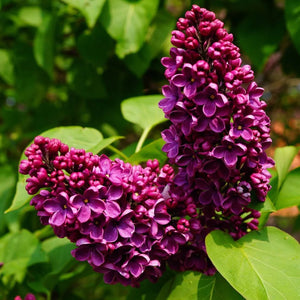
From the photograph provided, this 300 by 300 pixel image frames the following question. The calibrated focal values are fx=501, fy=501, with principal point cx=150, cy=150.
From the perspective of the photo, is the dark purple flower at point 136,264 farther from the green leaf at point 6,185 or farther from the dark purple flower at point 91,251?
the green leaf at point 6,185

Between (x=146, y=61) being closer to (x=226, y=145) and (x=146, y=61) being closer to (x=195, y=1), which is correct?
(x=195, y=1)

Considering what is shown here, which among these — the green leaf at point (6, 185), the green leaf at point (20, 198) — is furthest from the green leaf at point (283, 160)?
the green leaf at point (6, 185)

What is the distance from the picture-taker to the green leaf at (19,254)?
159cm

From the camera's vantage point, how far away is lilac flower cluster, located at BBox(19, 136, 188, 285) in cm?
103

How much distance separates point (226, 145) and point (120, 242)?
31 cm

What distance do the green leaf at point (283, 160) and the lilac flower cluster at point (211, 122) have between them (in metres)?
0.21

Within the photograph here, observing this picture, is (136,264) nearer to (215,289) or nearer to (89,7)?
(215,289)

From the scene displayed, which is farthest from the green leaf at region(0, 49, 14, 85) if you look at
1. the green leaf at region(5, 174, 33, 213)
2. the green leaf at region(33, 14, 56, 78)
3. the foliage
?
the green leaf at region(5, 174, 33, 213)

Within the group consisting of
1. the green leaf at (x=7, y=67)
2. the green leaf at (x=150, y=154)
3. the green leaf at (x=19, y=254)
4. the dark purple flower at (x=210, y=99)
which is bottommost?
the green leaf at (x=19, y=254)

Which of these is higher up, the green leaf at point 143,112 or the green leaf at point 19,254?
the green leaf at point 143,112

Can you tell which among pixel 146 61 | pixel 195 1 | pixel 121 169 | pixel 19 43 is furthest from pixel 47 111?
pixel 121 169

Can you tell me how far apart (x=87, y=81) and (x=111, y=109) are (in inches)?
7.4

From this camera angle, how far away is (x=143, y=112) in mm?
1716

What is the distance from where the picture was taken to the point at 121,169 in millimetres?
1097
